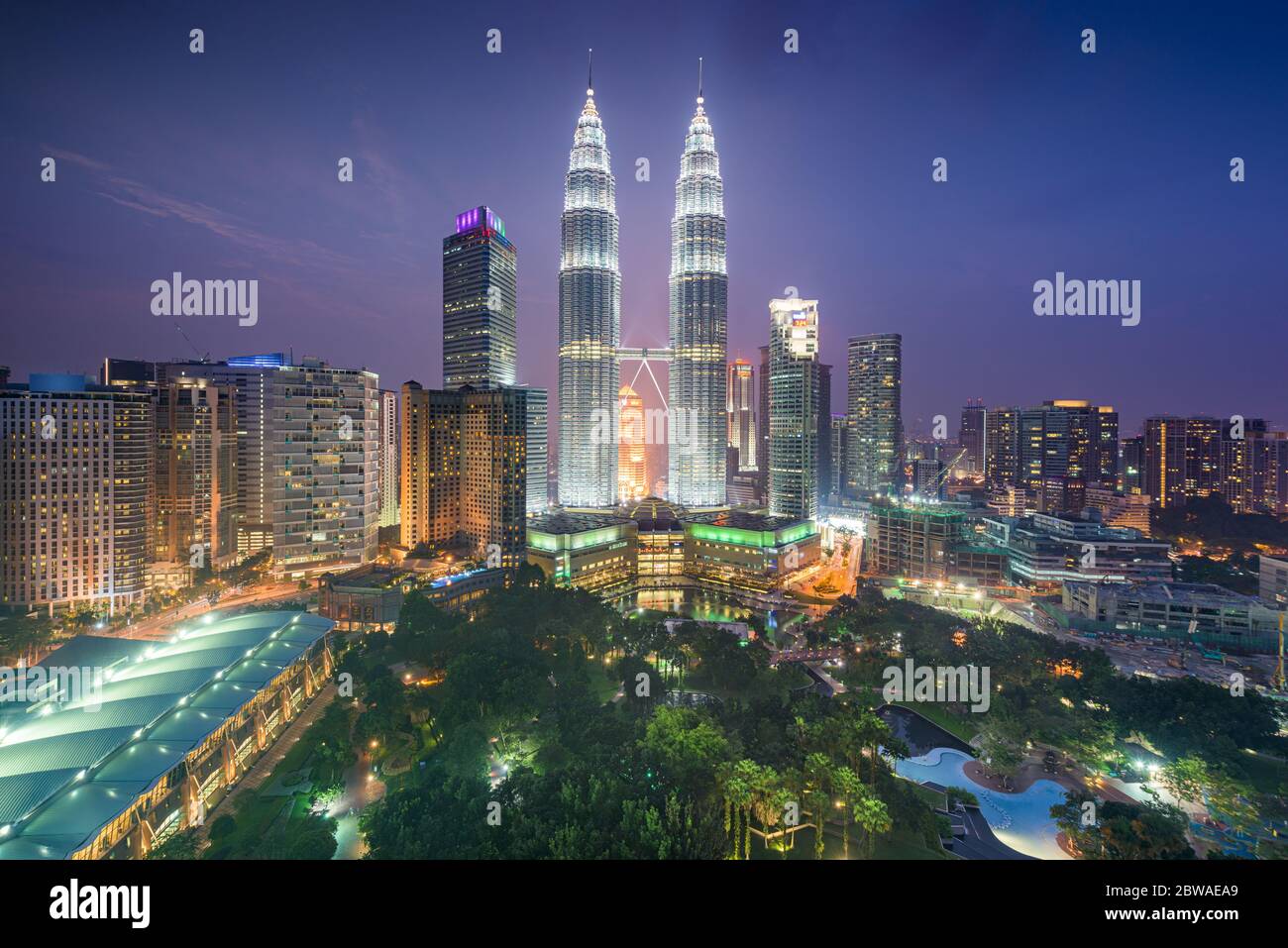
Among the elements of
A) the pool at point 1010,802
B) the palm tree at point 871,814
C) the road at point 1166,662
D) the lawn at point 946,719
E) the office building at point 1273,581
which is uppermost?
the office building at point 1273,581

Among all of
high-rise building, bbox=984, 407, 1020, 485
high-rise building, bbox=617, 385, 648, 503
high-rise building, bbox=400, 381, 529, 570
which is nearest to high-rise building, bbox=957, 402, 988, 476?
high-rise building, bbox=984, 407, 1020, 485

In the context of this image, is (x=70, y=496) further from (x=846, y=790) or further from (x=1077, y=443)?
→ (x=1077, y=443)

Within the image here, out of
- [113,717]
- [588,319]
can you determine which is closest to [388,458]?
[588,319]

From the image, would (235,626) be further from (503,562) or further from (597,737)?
(503,562)

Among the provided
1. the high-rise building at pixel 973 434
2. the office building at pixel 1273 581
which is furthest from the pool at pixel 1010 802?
the high-rise building at pixel 973 434

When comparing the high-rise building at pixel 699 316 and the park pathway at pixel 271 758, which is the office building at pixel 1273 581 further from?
the park pathway at pixel 271 758

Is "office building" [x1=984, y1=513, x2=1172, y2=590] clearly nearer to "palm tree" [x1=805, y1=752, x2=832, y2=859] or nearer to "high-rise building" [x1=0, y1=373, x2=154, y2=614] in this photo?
"palm tree" [x1=805, y1=752, x2=832, y2=859]
